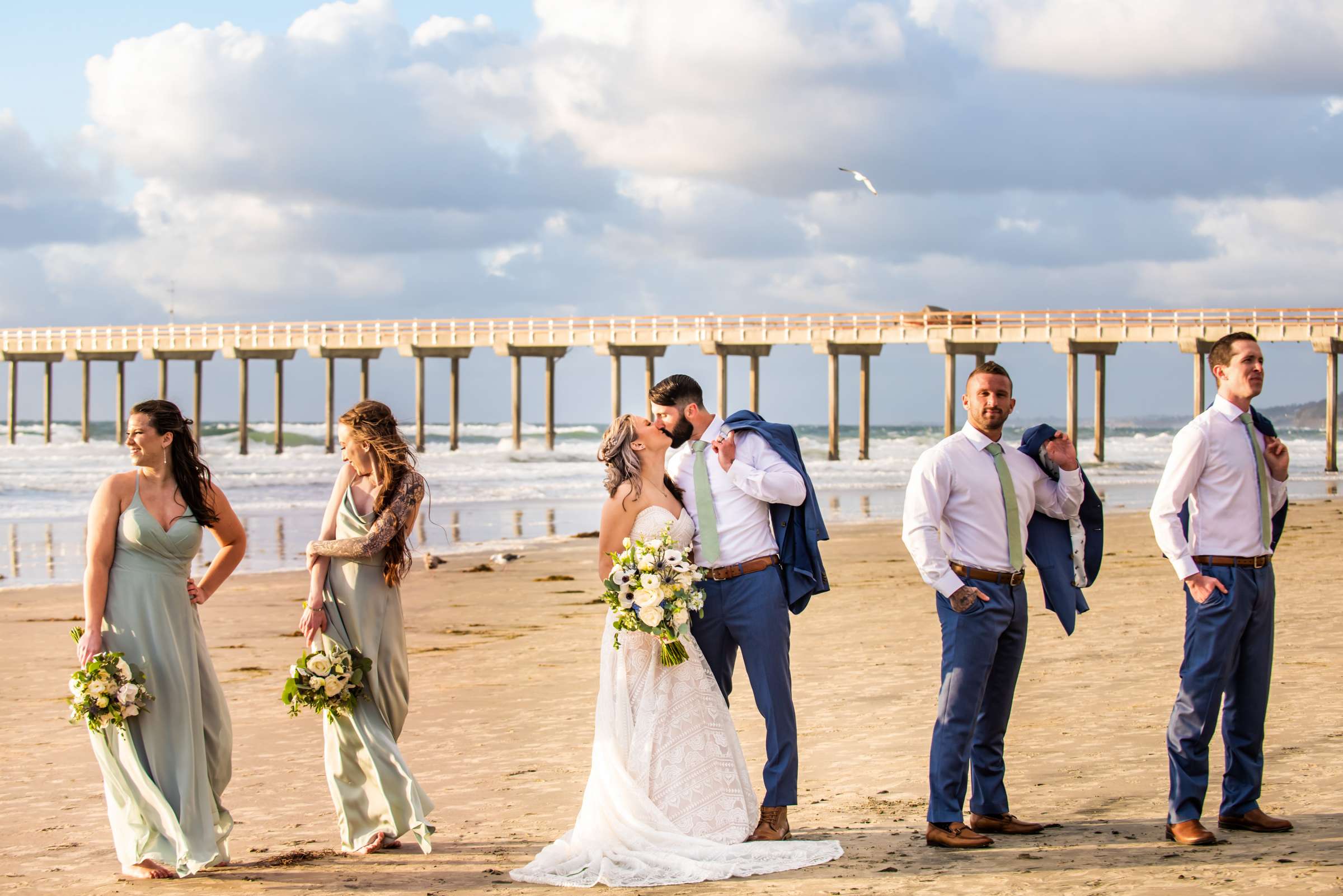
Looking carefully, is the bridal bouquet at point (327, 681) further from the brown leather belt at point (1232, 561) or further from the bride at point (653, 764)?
the brown leather belt at point (1232, 561)

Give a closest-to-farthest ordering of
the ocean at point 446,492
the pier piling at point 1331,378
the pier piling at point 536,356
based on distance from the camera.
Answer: the ocean at point 446,492 → the pier piling at point 1331,378 → the pier piling at point 536,356

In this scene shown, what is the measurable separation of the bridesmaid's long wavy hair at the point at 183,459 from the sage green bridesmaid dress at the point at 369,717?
17.4 inches

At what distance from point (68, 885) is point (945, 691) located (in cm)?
281

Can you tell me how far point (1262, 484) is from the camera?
4.43m

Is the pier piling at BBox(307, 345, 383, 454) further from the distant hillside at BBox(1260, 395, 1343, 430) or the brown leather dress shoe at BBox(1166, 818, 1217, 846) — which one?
the distant hillside at BBox(1260, 395, 1343, 430)

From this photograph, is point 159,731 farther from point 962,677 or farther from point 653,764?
point 962,677

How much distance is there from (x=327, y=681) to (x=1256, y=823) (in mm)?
3048

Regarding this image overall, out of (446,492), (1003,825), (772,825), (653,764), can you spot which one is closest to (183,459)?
(653,764)

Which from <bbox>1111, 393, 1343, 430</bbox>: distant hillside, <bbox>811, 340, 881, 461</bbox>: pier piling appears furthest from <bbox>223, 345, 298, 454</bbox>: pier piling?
<bbox>1111, 393, 1343, 430</bbox>: distant hillside

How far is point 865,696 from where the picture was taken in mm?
6879

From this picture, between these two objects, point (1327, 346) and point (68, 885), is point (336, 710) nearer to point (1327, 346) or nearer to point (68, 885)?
point (68, 885)

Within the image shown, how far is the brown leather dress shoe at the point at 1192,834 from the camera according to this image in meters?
4.25

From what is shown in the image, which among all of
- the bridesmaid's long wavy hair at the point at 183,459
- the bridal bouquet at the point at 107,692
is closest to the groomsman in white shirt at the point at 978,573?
the bridesmaid's long wavy hair at the point at 183,459

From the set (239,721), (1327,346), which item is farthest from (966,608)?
(1327,346)
